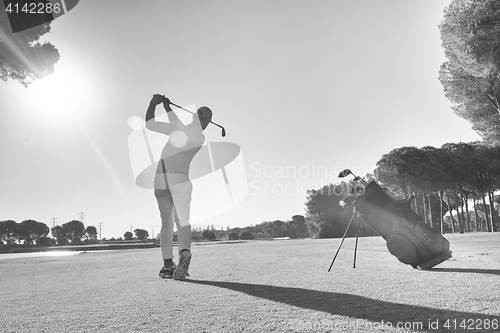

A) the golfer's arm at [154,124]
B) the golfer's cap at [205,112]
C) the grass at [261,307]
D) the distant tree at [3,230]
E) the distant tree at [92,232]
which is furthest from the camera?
the distant tree at [92,232]

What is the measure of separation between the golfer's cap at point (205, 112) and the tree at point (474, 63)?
60.2 ft

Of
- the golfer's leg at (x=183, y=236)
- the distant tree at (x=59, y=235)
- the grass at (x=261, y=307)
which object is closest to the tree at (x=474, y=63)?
the grass at (x=261, y=307)

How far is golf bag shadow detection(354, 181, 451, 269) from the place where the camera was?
5746 millimetres

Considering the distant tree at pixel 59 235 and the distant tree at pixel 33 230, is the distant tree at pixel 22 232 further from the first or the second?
the distant tree at pixel 59 235

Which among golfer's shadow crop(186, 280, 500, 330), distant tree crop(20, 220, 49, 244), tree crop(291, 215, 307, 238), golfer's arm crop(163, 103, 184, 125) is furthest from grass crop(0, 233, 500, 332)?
distant tree crop(20, 220, 49, 244)

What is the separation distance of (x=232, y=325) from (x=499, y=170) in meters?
52.7

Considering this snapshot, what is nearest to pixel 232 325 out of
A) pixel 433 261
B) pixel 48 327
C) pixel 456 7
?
pixel 48 327

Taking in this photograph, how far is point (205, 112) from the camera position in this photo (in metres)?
5.48

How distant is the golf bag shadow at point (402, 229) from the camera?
5.75 meters

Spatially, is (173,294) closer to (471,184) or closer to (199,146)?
(199,146)

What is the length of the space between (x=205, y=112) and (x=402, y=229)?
12.8 feet

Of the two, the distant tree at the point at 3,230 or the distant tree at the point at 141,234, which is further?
the distant tree at the point at 141,234

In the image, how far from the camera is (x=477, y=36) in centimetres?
1812

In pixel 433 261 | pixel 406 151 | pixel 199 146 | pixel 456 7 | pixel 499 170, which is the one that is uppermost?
pixel 456 7
